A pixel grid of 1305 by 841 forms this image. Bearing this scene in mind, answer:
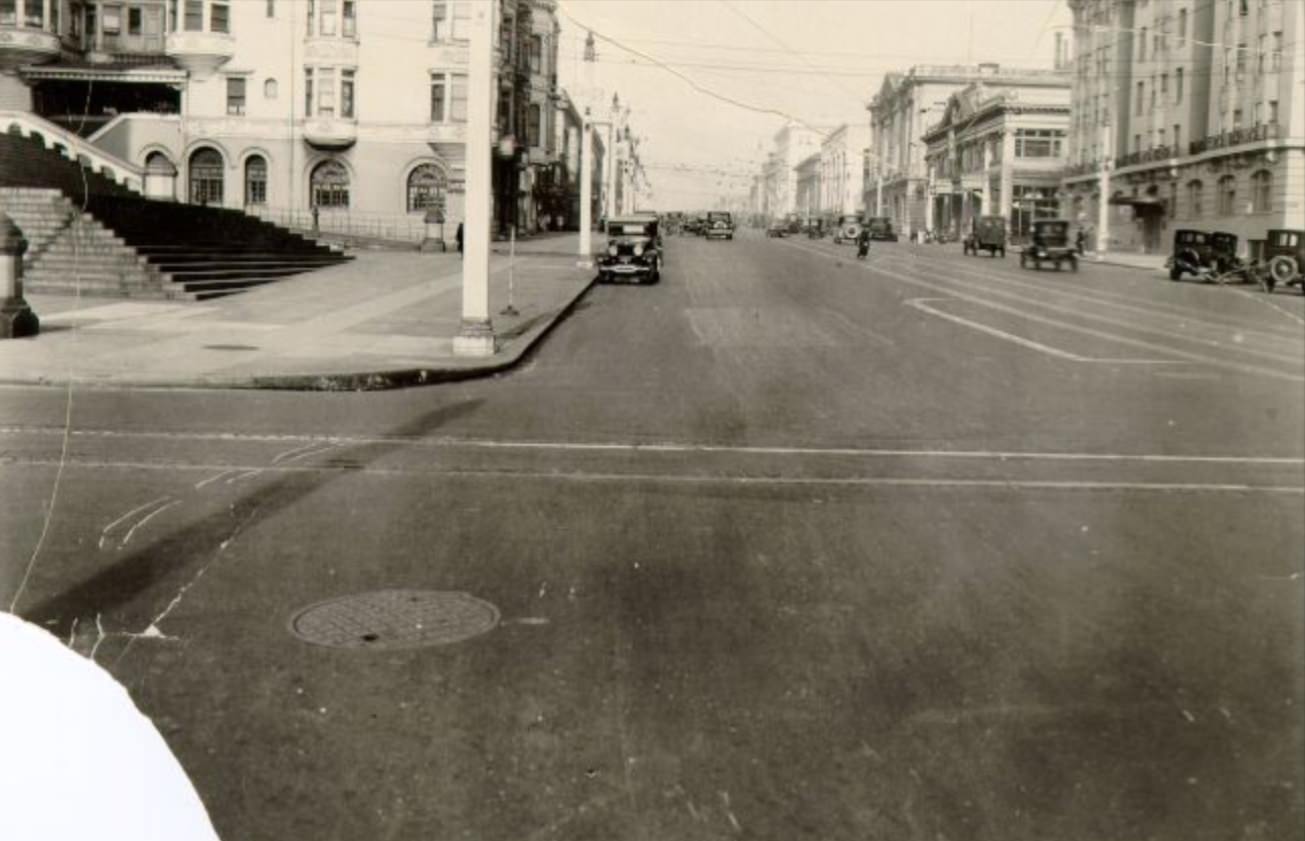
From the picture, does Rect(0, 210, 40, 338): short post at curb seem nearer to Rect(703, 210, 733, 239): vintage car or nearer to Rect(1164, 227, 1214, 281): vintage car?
Rect(1164, 227, 1214, 281): vintage car

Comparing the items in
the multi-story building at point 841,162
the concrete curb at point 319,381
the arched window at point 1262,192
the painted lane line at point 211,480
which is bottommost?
the painted lane line at point 211,480

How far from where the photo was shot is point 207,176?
59.1 m

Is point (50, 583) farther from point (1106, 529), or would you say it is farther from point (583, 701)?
point (1106, 529)

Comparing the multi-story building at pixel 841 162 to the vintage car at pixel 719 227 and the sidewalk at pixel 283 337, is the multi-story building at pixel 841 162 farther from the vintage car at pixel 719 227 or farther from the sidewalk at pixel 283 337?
the sidewalk at pixel 283 337

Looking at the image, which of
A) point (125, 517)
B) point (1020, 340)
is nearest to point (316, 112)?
point (1020, 340)

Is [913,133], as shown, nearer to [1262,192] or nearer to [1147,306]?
[1262,192]

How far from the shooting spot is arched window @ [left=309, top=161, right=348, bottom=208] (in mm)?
59625

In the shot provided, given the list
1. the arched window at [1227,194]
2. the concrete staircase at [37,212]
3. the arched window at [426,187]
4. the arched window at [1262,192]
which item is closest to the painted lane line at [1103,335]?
the concrete staircase at [37,212]

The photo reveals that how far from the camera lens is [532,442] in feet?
37.2

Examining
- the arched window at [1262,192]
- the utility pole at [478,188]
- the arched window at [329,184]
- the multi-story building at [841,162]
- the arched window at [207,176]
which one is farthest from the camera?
the multi-story building at [841,162]

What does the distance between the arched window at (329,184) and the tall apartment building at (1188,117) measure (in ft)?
106

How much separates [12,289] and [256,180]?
145ft

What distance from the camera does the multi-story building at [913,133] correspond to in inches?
3031

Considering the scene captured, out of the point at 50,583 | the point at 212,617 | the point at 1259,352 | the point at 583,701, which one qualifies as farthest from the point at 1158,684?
the point at 1259,352
